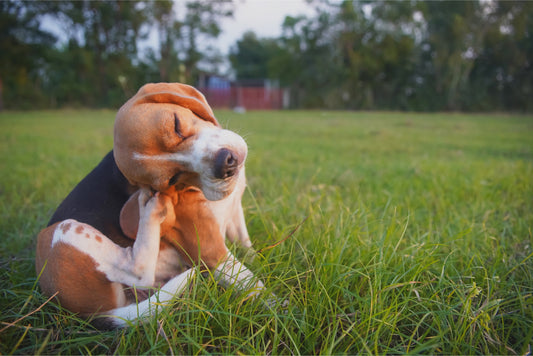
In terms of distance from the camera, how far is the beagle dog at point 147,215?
132 cm

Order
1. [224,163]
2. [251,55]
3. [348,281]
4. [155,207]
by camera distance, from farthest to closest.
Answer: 1. [251,55]
2. [348,281]
3. [155,207]
4. [224,163]

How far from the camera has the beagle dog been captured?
1.32m

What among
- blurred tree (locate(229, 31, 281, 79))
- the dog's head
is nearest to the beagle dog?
the dog's head

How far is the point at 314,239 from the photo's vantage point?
1932 millimetres

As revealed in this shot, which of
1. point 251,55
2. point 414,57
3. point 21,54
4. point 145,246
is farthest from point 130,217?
point 251,55

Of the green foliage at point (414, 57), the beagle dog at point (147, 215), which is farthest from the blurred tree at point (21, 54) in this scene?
the beagle dog at point (147, 215)

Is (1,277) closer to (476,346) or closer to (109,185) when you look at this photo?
(109,185)

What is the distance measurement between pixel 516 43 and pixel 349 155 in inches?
870

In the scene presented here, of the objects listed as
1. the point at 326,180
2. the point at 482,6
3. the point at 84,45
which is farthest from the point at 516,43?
the point at 84,45

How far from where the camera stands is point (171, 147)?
4.39 feet

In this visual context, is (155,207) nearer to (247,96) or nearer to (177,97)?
(177,97)

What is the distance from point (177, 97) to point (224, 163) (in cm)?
37

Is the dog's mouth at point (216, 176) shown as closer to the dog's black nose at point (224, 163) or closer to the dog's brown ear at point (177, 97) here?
the dog's black nose at point (224, 163)

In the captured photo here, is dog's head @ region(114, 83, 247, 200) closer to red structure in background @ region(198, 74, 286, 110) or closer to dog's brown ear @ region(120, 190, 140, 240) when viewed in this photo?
dog's brown ear @ region(120, 190, 140, 240)
